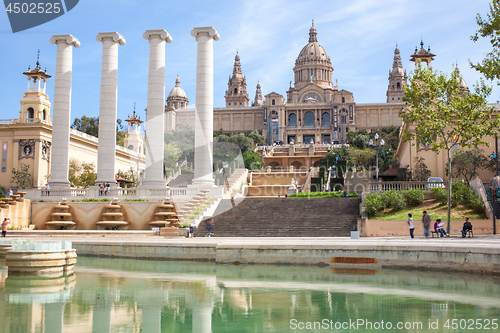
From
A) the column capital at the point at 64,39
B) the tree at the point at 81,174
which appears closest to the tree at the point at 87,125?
the tree at the point at 81,174

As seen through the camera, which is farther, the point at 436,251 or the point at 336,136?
the point at 336,136

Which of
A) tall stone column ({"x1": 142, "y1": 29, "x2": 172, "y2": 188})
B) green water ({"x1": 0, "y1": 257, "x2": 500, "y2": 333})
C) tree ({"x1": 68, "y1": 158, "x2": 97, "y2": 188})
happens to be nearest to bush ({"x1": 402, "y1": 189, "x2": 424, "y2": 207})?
green water ({"x1": 0, "y1": 257, "x2": 500, "y2": 333})

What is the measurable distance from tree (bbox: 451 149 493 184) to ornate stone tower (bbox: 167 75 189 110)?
442ft

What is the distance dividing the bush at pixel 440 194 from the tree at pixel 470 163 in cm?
1206

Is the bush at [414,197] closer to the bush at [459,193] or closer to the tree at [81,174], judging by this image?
the bush at [459,193]

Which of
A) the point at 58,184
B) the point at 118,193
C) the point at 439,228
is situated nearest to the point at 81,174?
the point at 58,184

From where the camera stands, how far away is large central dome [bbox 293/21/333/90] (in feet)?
573

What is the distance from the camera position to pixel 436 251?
1772 cm

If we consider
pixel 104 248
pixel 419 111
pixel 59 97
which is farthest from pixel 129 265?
pixel 59 97

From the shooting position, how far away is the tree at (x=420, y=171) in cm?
4372

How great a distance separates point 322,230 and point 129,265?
490 inches

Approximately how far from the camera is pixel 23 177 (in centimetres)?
5131

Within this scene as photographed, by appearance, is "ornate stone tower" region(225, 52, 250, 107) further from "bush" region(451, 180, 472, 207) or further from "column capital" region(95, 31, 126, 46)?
"bush" region(451, 180, 472, 207)

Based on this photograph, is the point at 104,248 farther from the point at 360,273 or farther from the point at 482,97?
the point at 482,97
